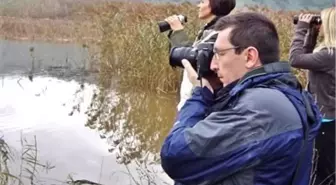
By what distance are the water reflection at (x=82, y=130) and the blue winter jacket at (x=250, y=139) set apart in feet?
8.04

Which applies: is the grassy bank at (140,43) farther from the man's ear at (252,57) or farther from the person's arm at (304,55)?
the man's ear at (252,57)

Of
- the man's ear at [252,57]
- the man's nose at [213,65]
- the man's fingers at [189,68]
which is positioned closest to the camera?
the man's ear at [252,57]

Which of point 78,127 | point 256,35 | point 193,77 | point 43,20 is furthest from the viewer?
point 43,20

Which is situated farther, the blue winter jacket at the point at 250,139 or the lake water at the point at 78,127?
the lake water at the point at 78,127

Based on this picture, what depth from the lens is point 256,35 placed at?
6.41 feet

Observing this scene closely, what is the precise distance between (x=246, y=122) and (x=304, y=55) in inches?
72.0

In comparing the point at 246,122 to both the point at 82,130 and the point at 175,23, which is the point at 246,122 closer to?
the point at 175,23

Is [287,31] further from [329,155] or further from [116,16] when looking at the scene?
[329,155]

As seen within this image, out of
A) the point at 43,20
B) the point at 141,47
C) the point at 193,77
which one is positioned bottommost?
the point at 43,20

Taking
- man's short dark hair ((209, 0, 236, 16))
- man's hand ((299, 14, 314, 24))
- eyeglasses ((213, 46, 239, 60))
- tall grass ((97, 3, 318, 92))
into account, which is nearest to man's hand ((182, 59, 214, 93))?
eyeglasses ((213, 46, 239, 60))

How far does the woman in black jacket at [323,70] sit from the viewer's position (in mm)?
3527

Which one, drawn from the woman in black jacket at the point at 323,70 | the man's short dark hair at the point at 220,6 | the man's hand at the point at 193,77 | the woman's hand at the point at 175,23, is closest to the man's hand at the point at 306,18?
the woman in black jacket at the point at 323,70

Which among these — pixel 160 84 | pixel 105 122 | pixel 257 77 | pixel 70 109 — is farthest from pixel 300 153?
pixel 160 84

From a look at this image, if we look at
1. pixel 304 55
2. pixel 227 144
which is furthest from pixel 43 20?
pixel 227 144
